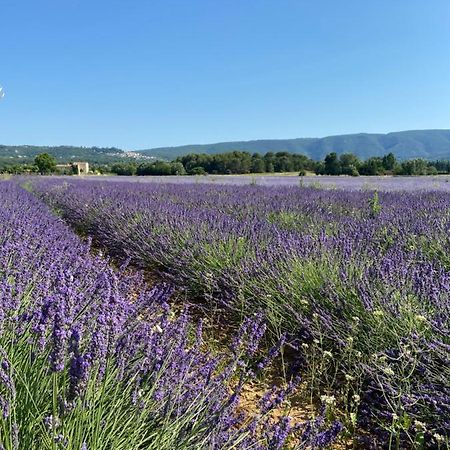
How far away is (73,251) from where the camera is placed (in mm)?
2947

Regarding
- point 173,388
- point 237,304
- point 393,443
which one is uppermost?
point 173,388

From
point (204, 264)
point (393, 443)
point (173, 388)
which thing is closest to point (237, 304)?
point (204, 264)

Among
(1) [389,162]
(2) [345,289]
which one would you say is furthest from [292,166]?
(2) [345,289]

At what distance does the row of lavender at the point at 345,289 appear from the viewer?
1.78 meters

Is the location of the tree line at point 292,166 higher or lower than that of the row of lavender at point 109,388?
higher

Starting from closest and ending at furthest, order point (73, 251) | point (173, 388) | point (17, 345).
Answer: point (173, 388) < point (17, 345) < point (73, 251)

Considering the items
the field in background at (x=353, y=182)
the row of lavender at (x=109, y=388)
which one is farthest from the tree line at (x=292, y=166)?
the row of lavender at (x=109, y=388)

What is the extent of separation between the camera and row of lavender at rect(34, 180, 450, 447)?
1778 mm

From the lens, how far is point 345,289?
101 inches

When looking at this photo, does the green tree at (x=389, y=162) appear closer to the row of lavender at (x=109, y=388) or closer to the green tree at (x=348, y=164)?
the green tree at (x=348, y=164)

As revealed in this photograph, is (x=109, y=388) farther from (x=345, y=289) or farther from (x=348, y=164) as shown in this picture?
(x=348, y=164)

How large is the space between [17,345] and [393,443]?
59.0 inches

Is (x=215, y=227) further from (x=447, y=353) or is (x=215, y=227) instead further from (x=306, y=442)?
(x=306, y=442)

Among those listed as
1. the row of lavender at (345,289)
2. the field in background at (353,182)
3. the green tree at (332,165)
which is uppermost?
the green tree at (332,165)
